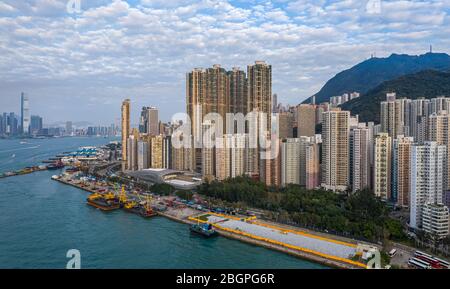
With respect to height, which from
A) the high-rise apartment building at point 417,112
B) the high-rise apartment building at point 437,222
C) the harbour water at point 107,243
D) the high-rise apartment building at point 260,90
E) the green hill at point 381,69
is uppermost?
the green hill at point 381,69

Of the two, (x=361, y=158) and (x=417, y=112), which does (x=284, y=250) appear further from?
(x=417, y=112)

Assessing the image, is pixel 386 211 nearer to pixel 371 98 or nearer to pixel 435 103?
pixel 435 103

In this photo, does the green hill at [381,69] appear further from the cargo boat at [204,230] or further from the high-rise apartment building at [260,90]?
the cargo boat at [204,230]

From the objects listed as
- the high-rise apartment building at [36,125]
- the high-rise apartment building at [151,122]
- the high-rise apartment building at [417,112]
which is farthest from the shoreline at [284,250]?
the high-rise apartment building at [36,125]

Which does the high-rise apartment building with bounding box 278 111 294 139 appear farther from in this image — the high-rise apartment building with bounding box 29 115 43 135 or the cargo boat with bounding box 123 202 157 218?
the high-rise apartment building with bounding box 29 115 43 135

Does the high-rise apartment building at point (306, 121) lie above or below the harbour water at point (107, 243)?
above

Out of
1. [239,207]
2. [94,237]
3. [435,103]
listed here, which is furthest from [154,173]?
[435,103]

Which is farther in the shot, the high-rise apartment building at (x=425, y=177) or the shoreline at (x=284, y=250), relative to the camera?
the high-rise apartment building at (x=425, y=177)

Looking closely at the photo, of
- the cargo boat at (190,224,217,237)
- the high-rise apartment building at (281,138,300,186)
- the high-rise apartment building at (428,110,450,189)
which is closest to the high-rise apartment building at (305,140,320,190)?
the high-rise apartment building at (281,138,300,186)
